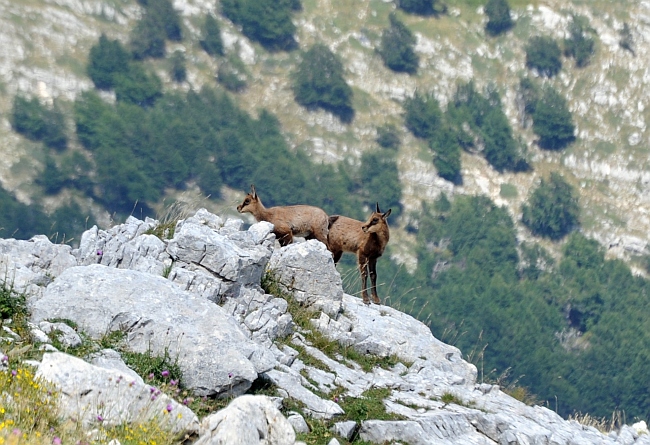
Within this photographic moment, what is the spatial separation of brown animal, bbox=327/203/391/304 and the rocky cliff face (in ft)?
15.9

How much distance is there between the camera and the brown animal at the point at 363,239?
29703 mm

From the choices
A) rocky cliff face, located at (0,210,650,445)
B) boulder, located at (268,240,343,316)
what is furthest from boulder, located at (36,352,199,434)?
boulder, located at (268,240,343,316)

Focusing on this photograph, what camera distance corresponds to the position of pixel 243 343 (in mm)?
17406

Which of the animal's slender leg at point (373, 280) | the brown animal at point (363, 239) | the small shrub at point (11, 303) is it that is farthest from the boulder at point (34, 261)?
the brown animal at point (363, 239)

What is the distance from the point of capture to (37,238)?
868 inches

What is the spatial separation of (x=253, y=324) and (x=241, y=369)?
11.2 ft

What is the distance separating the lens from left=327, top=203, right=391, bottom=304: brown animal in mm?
29703

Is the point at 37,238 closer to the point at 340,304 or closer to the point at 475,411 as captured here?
the point at 340,304

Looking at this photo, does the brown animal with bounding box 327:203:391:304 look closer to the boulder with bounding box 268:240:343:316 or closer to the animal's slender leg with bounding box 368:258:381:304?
the animal's slender leg with bounding box 368:258:381:304

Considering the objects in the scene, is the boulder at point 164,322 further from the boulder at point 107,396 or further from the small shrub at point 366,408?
the boulder at point 107,396

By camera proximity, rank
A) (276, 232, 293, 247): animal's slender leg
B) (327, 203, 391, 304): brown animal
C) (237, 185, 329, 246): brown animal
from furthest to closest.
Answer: (237, 185, 329, 246): brown animal < (327, 203, 391, 304): brown animal < (276, 232, 293, 247): animal's slender leg

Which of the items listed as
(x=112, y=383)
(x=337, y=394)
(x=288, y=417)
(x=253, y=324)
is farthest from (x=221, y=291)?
(x=112, y=383)

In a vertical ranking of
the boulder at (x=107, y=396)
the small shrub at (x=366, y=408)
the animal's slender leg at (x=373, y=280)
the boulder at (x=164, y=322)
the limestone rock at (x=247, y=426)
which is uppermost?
the limestone rock at (x=247, y=426)

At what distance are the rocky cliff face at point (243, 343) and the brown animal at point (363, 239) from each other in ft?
15.9
